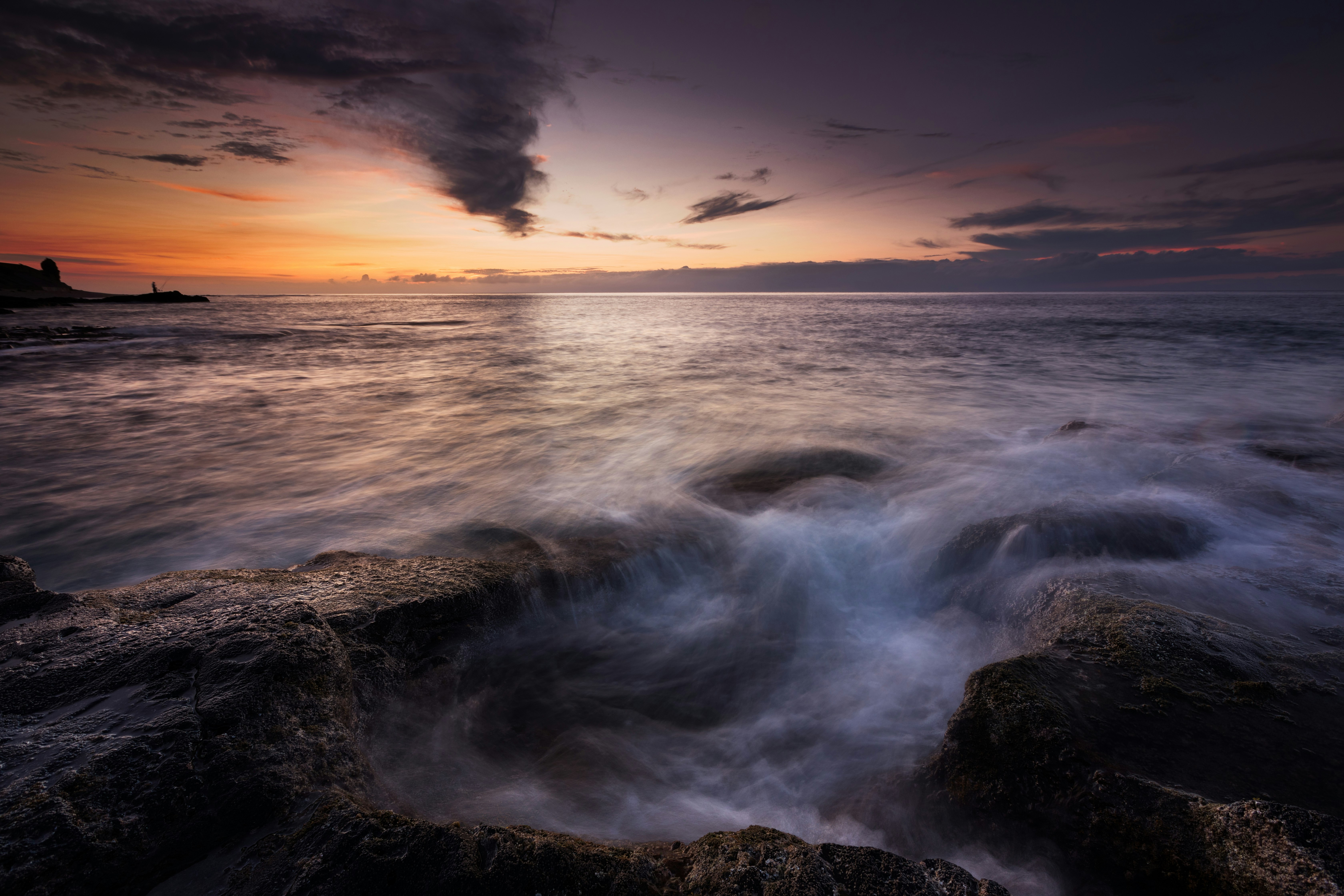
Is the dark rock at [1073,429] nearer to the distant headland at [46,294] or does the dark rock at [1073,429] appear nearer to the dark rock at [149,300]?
the distant headland at [46,294]

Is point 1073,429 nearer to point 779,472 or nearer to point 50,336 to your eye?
point 779,472

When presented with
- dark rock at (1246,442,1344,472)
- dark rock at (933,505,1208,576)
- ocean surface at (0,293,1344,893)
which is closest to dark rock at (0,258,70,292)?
ocean surface at (0,293,1344,893)

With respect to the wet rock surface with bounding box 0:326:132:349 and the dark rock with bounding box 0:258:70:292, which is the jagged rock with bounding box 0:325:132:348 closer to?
the wet rock surface with bounding box 0:326:132:349

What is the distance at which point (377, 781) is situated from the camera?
231 cm

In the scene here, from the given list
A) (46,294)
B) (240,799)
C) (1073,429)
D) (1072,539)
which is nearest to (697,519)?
(1072,539)

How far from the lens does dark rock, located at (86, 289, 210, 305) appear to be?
214ft

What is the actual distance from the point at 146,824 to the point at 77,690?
916mm

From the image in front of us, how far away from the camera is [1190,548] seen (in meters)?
4.58

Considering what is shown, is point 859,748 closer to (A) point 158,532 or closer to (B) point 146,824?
(B) point 146,824

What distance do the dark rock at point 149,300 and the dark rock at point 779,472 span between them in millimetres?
84867

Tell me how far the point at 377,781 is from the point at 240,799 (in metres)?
0.62

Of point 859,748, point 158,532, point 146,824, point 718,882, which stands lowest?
point 859,748

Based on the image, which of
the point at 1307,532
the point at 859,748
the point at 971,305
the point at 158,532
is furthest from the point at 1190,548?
the point at 971,305

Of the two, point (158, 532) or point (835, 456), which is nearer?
point (158, 532)
